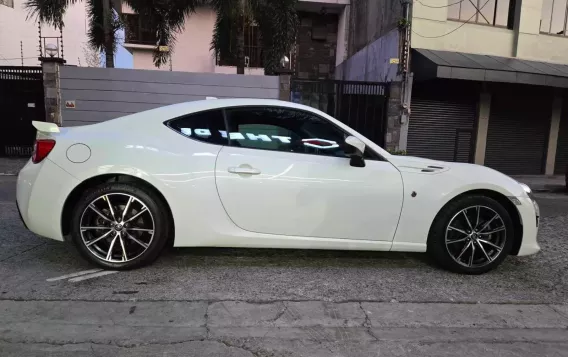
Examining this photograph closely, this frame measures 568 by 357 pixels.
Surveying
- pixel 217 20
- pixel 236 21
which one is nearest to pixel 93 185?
pixel 236 21

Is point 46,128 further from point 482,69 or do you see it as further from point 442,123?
point 442,123

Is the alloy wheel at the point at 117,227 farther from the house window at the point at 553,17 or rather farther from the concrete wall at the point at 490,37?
the house window at the point at 553,17

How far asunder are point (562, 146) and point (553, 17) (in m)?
4.25

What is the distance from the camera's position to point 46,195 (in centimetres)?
370

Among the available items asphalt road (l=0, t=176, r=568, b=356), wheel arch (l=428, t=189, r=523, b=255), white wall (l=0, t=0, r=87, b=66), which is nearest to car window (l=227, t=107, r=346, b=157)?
asphalt road (l=0, t=176, r=568, b=356)

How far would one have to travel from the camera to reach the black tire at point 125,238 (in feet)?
12.1

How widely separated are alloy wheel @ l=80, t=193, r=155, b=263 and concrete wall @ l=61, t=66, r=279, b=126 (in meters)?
9.40

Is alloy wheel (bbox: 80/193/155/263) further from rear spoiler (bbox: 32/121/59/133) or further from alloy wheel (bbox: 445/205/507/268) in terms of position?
alloy wheel (bbox: 445/205/507/268)

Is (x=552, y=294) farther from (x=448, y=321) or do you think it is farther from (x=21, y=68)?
(x=21, y=68)

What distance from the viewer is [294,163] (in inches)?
149

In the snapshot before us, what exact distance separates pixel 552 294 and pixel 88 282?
4.01 m

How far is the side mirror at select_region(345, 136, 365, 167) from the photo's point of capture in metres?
3.75

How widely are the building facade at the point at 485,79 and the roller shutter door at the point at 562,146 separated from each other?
0.03 meters

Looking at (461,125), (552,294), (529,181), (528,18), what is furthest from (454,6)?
(552,294)
